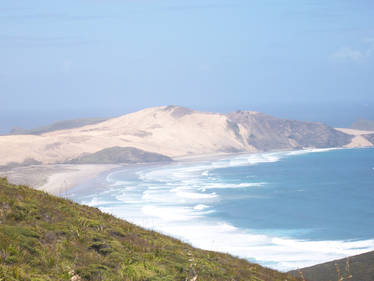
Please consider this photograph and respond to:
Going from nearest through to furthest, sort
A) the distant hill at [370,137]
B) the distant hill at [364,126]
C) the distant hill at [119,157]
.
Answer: the distant hill at [119,157] < the distant hill at [370,137] < the distant hill at [364,126]

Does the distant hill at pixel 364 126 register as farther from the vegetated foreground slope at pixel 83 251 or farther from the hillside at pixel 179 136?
the vegetated foreground slope at pixel 83 251

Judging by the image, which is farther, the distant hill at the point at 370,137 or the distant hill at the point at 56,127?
the distant hill at the point at 56,127

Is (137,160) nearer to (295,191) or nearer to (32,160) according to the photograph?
(32,160)

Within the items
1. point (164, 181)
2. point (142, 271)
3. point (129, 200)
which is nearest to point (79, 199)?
point (129, 200)

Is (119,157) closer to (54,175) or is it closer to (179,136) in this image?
(179,136)

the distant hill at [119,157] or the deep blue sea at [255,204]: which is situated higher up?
the distant hill at [119,157]

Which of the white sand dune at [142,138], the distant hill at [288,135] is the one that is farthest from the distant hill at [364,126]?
the white sand dune at [142,138]
